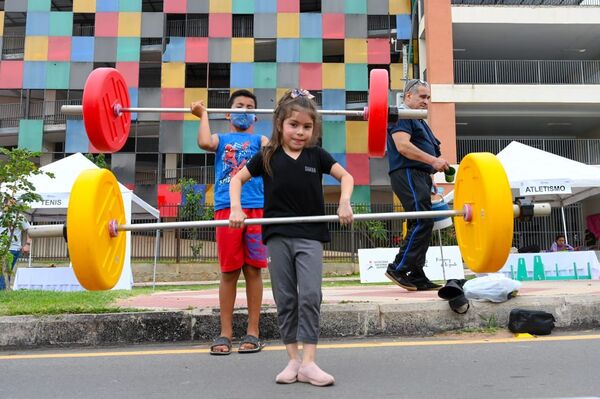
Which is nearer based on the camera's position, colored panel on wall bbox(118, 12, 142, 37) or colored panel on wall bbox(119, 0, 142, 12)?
colored panel on wall bbox(118, 12, 142, 37)

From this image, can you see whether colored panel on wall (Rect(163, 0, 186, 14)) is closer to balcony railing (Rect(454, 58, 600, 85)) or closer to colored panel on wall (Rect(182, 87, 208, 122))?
colored panel on wall (Rect(182, 87, 208, 122))

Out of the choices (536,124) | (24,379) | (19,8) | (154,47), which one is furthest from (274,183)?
(19,8)

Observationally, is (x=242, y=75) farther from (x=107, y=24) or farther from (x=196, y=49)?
(x=107, y=24)

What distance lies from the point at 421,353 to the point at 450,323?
76 centimetres

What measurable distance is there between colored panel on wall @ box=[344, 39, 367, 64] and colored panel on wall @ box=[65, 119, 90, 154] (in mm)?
12860

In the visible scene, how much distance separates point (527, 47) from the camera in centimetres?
2356

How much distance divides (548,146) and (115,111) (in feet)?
75.2

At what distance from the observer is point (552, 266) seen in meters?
8.84

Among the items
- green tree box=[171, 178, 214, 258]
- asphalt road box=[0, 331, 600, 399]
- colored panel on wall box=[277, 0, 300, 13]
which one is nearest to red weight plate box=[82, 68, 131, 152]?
asphalt road box=[0, 331, 600, 399]

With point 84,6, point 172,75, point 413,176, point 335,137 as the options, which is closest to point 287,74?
point 335,137

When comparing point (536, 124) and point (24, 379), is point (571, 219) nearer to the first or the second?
point (536, 124)

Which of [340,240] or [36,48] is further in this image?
[36,48]

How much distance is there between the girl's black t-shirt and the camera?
312cm

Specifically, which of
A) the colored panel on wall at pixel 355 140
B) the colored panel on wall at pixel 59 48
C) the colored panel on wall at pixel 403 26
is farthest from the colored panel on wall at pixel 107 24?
the colored panel on wall at pixel 403 26
